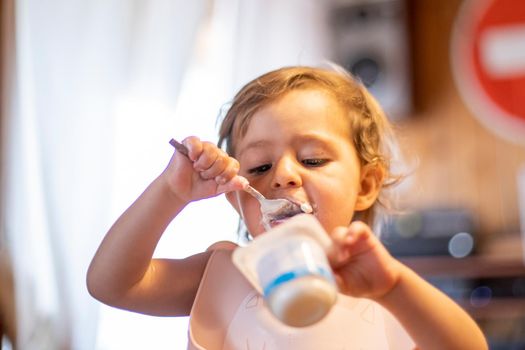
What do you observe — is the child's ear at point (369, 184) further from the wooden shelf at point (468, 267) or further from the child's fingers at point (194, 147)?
the wooden shelf at point (468, 267)

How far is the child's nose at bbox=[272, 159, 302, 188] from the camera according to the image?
0.79m

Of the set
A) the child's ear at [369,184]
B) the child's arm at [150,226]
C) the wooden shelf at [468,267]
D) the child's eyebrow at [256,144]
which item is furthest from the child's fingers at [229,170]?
the wooden shelf at [468,267]

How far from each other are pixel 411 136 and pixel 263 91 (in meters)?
1.79

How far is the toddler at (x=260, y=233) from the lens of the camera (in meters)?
0.71

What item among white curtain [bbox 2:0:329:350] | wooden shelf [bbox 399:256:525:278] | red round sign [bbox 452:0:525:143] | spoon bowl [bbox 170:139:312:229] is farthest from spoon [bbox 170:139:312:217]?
red round sign [bbox 452:0:525:143]

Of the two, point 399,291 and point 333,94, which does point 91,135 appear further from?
point 399,291

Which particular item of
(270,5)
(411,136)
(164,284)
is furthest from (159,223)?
(411,136)

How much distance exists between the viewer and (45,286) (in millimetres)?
972

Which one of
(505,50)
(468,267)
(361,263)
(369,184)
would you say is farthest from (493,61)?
(361,263)

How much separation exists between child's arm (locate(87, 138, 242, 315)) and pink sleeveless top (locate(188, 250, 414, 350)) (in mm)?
62

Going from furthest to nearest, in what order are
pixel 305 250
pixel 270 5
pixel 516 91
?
1. pixel 516 91
2. pixel 270 5
3. pixel 305 250

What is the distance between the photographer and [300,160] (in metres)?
0.83

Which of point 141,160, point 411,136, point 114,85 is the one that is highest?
point 114,85

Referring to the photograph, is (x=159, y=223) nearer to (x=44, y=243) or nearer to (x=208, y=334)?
(x=208, y=334)
